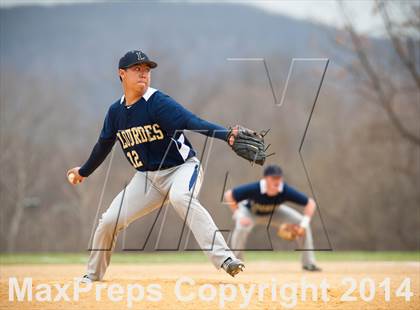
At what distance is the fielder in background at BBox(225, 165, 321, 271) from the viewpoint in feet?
37.0

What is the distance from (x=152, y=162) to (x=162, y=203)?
1.66ft

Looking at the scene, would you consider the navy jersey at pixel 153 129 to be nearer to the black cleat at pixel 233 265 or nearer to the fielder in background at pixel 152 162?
the fielder in background at pixel 152 162

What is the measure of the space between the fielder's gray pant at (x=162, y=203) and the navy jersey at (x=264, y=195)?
4.83 meters

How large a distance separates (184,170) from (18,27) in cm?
3542

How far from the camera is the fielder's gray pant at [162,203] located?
6340mm

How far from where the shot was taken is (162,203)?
6.87 m

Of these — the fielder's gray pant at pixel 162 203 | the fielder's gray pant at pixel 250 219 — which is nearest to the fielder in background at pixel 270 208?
the fielder's gray pant at pixel 250 219

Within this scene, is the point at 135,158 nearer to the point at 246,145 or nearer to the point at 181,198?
the point at 181,198

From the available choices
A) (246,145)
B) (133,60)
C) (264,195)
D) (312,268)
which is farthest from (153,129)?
(264,195)

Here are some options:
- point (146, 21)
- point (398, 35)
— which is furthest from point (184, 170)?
point (146, 21)

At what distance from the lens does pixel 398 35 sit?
20547mm

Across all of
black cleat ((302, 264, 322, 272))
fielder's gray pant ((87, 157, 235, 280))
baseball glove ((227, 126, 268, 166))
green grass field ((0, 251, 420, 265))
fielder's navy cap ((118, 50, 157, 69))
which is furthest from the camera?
green grass field ((0, 251, 420, 265))

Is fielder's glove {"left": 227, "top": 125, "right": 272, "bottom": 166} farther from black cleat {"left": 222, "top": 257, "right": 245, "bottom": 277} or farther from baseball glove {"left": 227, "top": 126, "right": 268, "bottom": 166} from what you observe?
black cleat {"left": 222, "top": 257, "right": 245, "bottom": 277}

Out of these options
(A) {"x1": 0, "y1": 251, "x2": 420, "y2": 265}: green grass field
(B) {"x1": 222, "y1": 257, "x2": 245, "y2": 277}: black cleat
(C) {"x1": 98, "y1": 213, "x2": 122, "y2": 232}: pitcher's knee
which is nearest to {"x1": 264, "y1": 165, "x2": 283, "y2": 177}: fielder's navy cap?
(A) {"x1": 0, "y1": 251, "x2": 420, "y2": 265}: green grass field
